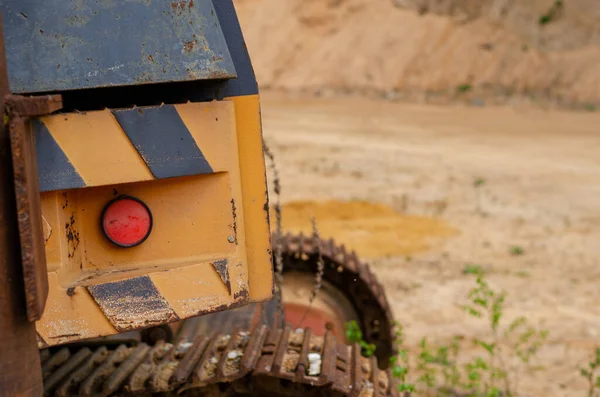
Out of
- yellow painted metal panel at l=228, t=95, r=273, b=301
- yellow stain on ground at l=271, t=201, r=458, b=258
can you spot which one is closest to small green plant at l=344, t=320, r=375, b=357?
yellow painted metal panel at l=228, t=95, r=273, b=301

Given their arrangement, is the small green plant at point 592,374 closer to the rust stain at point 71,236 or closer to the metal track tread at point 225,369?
the metal track tread at point 225,369

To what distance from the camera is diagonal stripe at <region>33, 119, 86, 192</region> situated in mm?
1858

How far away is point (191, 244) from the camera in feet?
6.89

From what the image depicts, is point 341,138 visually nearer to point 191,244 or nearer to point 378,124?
point 378,124

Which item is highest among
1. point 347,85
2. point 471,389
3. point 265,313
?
point 347,85

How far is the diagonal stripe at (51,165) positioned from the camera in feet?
6.10

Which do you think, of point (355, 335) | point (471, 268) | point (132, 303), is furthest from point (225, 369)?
point (471, 268)

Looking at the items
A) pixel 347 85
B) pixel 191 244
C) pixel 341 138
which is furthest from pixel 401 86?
pixel 191 244

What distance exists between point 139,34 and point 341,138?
1384 cm

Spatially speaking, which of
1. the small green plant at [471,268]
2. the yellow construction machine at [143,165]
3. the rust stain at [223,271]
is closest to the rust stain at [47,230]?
the yellow construction machine at [143,165]

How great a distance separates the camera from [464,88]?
22.4m

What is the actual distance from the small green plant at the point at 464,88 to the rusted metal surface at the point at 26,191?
2150cm

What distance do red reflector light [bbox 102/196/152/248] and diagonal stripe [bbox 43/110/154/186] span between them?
0.11 m

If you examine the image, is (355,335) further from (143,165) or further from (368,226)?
(368,226)
